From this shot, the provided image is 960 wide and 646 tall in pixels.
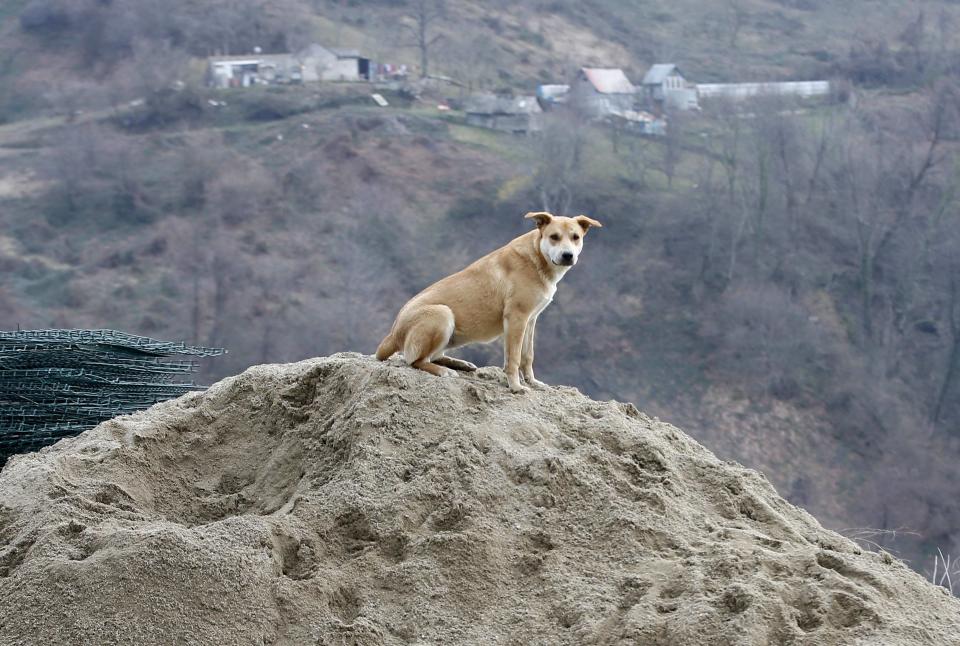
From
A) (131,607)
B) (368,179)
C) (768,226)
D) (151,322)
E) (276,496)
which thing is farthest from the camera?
(368,179)

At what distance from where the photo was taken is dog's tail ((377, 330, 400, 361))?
25.7 ft

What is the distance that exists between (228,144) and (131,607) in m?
67.3

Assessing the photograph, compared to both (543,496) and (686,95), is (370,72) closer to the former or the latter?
(686,95)

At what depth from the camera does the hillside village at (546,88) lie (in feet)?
238

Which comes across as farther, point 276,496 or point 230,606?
point 276,496

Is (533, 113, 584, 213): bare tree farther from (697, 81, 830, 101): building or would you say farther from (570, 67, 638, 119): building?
(697, 81, 830, 101): building

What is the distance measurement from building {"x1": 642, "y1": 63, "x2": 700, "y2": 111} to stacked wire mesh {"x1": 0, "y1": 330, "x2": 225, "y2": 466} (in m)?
67.2

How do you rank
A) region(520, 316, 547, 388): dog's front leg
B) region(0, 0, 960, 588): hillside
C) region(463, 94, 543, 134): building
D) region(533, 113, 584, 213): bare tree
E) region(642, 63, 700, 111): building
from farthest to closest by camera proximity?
region(642, 63, 700, 111): building, region(463, 94, 543, 134): building, region(533, 113, 584, 213): bare tree, region(0, 0, 960, 588): hillside, region(520, 316, 547, 388): dog's front leg

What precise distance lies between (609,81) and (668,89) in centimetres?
409

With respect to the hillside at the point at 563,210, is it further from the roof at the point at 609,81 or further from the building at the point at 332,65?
the roof at the point at 609,81

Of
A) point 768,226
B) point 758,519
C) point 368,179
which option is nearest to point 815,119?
point 768,226

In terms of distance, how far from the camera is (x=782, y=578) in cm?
582

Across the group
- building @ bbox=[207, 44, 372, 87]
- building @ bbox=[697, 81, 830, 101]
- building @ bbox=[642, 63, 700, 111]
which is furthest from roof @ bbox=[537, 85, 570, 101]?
building @ bbox=[207, 44, 372, 87]

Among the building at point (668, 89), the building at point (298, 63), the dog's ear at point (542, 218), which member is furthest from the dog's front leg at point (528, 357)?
the building at point (298, 63)
